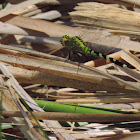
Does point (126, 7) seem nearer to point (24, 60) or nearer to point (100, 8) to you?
point (100, 8)

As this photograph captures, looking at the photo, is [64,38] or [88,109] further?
[64,38]

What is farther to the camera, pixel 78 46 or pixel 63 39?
pixel 78 46

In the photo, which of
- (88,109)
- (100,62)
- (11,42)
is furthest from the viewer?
(11,42)

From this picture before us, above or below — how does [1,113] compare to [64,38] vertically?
below

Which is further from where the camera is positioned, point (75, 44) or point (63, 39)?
point (75, 44)

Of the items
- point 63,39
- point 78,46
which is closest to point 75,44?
point 78,46

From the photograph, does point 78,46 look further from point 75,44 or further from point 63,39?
point 63,39

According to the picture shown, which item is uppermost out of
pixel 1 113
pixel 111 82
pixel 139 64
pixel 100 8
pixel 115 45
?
pixel 100 8

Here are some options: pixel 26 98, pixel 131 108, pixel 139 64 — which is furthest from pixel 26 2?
pixel 131 108
